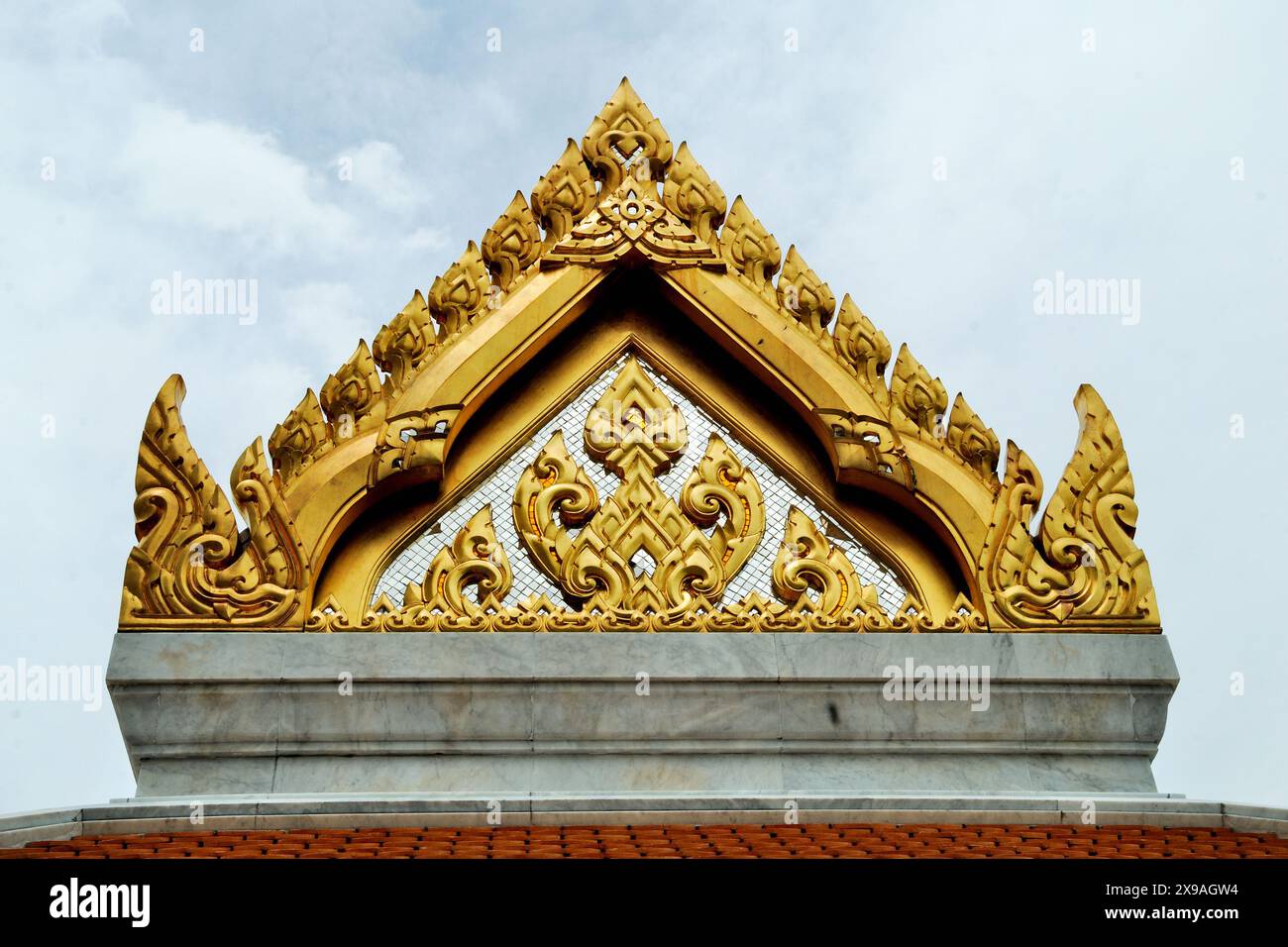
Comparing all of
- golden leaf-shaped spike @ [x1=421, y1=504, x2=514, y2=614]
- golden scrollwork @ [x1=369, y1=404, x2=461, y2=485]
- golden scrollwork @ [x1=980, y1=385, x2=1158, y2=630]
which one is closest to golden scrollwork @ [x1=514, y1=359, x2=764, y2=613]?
golden leaf-shaped spike @ [x1=421, y1=504, x2=514, y2=614]

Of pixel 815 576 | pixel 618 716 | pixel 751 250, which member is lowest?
pixel 618 716

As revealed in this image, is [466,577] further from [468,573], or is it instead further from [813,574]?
[813,574]

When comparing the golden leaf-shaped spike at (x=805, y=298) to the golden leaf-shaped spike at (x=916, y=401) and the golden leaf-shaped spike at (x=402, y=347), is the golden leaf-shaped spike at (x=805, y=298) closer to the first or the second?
the golden leaf-shaped spike at (x=916, y=401)

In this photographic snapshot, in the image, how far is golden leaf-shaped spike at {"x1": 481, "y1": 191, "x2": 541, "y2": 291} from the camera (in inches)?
372

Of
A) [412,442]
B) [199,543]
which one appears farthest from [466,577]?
[199,543]

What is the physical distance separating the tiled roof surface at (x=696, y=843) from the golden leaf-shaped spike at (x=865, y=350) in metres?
3.01

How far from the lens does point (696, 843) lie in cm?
A: 612

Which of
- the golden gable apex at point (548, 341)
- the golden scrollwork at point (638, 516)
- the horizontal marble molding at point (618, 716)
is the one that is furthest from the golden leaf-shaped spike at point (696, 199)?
the horizontal marble molding at point (618, 716)

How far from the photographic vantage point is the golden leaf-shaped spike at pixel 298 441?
8.59 m

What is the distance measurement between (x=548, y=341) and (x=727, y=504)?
152cm

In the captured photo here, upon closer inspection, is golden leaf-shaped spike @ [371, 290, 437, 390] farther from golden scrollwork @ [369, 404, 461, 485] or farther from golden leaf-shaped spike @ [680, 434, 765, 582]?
golden leaf-shaped spike @ [680, 434, 765, 582]

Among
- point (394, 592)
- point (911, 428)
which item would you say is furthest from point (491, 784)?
point (911, 428)

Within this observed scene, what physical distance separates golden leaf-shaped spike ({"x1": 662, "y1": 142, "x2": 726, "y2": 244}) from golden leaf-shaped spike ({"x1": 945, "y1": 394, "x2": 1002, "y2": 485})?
1.94 m

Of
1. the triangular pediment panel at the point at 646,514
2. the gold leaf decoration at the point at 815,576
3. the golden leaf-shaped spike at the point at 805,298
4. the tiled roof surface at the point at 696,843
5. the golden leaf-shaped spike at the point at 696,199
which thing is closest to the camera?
the tiled roof surface at the point at 696,843
